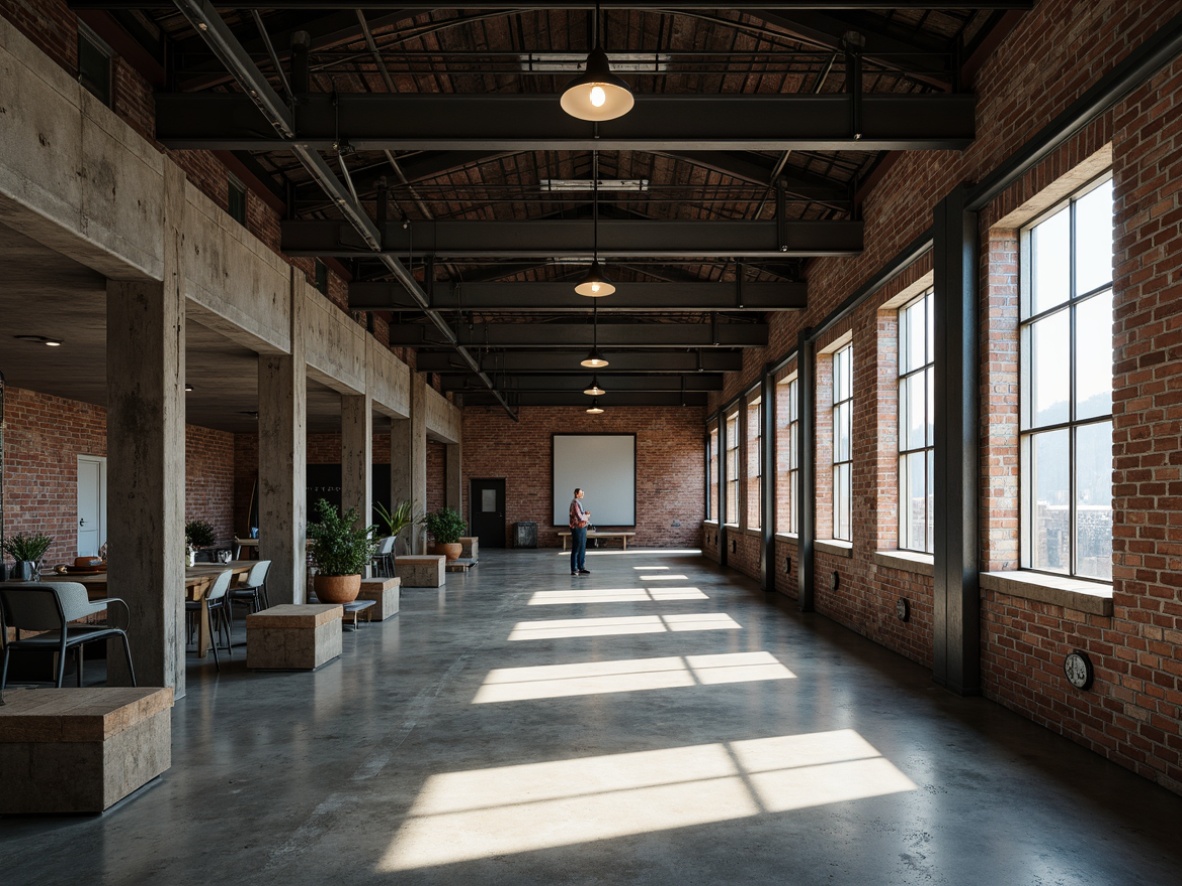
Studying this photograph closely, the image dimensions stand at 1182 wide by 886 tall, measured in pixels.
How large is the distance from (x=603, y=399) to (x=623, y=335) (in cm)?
856

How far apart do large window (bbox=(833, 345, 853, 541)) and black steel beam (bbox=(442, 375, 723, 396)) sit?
8.81m

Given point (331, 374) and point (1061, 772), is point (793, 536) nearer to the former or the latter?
point (331, 374)

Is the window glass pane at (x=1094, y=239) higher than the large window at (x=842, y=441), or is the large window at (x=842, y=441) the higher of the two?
the window glass pane at (x=1094, y=239)

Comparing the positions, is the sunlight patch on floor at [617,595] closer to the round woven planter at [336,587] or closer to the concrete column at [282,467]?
the round woven planter at [336,587]

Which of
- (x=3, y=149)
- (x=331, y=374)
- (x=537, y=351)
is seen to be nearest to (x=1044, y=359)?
(x=3, y=149)

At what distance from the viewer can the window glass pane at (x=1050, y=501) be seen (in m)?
5.31

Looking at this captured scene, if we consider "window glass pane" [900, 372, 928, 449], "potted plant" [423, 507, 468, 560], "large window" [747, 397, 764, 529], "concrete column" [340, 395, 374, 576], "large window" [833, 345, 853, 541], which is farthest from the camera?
"potted plant" [423, 507, 468, 560]

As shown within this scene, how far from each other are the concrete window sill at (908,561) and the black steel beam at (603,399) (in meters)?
13.8

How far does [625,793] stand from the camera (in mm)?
4004

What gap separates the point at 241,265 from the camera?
7344 mm

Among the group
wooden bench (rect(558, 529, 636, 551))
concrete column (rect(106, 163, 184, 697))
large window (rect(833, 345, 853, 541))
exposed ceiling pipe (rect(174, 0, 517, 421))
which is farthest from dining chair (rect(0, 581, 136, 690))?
wooden bench (rect(558, 529, 636, 551))

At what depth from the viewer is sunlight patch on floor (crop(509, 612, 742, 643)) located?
8742mm

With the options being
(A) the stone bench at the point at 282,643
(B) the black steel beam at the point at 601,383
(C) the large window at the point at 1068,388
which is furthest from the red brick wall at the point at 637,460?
(C) the large window at the point at 1068,388

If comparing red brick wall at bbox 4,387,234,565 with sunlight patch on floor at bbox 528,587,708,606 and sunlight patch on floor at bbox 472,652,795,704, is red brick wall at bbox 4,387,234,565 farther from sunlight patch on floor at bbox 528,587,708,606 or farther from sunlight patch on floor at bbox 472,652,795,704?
sunlight patch on floor at bbox 472,652,795,704
